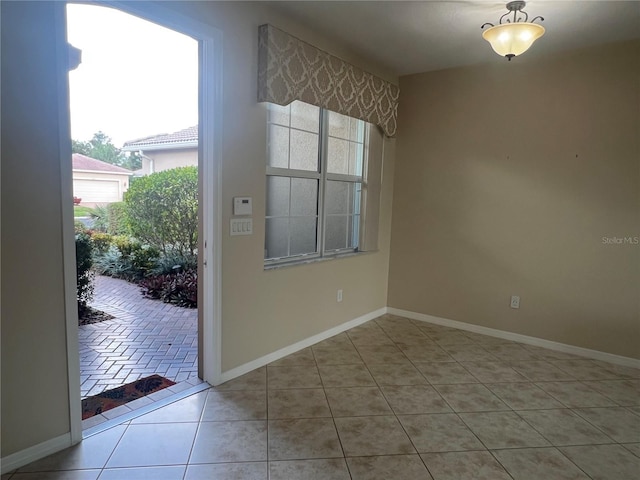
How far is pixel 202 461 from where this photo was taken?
1.87 m

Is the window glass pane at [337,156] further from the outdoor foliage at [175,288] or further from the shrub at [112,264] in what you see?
the shrub at [112,264]

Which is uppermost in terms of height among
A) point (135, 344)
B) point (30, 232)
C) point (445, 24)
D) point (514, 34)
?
point (445, 24)

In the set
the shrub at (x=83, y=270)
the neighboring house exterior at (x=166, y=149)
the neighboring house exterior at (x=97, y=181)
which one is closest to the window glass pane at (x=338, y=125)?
the shrub at (x=83, y=270)

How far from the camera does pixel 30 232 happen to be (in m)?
1.74

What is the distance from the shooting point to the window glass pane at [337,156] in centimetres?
351

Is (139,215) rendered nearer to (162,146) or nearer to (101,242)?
(101,242)

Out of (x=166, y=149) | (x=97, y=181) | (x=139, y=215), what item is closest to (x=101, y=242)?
(x=139, y=215)

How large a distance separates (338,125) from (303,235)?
108cm

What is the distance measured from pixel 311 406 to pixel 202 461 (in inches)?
28.8

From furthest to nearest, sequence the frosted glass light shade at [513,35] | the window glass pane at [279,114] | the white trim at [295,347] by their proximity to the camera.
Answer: the window glass pane at [279,114] < the white trim at [295,347] < the frosted glass light shade at [513,35]

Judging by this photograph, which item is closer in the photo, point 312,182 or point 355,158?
point 312,182

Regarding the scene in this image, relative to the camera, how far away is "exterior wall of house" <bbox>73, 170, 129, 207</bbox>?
644 cm

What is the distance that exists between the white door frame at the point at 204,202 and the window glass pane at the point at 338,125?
1.26 m

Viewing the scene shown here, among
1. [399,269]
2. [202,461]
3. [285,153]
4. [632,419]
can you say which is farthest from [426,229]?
[202,461]
